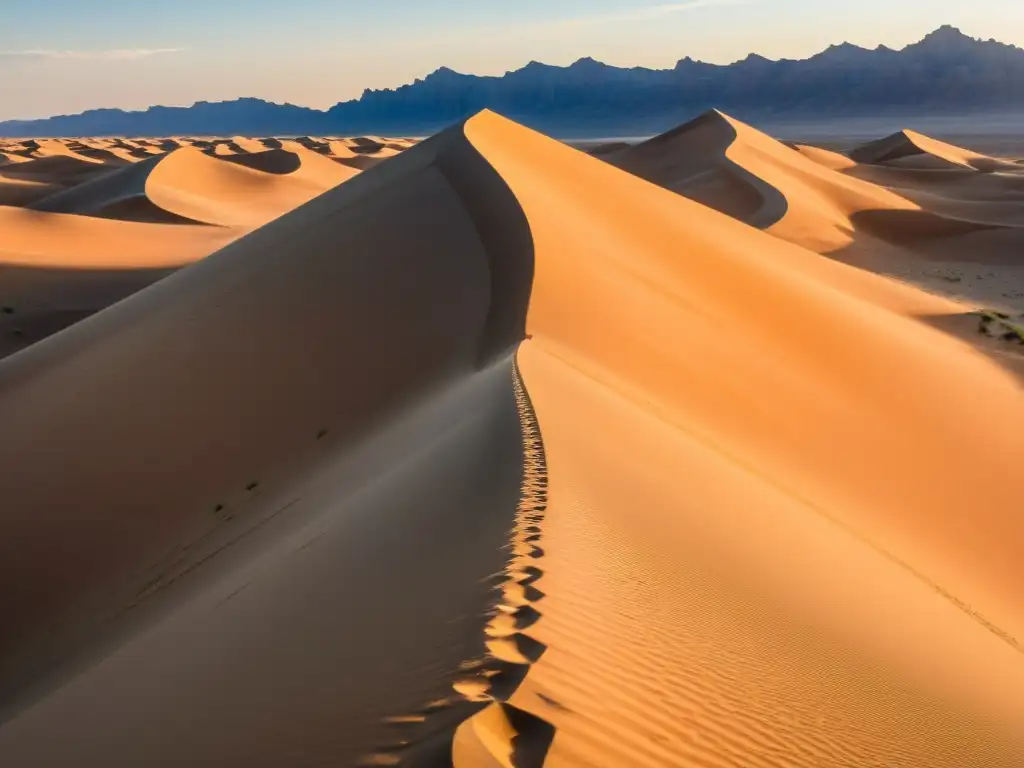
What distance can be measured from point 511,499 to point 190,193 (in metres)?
35.9

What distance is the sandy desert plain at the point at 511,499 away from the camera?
120 inches

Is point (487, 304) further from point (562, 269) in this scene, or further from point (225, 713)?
point (225, 713)

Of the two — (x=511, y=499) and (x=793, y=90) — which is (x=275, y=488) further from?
(x=793, y=90)

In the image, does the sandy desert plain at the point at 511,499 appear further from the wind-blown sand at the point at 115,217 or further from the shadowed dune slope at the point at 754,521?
the wind-blown sand at the point at 115,217

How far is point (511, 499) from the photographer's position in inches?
168

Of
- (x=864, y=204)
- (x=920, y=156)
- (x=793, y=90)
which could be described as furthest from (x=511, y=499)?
(x=793, y=90)

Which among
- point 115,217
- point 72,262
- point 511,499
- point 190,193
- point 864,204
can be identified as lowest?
point 72,262

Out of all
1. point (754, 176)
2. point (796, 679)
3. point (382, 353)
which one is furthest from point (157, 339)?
→ point (754, 176)

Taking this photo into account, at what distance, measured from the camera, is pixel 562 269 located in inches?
380

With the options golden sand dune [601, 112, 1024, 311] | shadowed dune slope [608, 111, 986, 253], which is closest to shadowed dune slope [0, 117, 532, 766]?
golden sand dune [601, 112, 1024, 311]

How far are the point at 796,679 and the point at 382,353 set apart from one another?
5.79 m

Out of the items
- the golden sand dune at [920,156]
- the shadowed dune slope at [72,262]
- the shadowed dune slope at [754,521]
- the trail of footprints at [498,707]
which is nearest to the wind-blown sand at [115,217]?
the shadowed dune slope at [72,262]

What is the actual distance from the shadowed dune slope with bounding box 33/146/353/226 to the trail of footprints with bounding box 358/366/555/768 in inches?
1194

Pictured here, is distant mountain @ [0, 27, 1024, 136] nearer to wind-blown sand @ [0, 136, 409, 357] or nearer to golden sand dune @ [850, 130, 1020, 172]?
golden sand dune @ [850, 130, 1020, 172]
